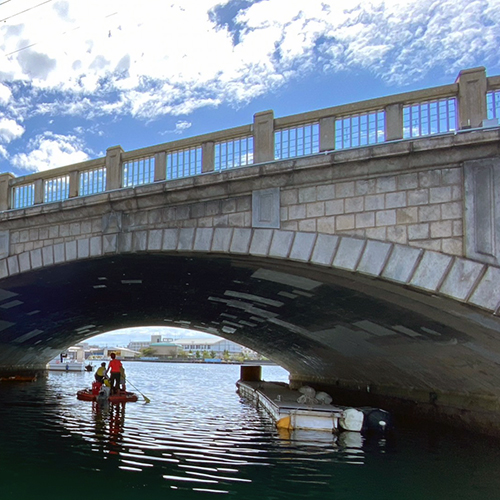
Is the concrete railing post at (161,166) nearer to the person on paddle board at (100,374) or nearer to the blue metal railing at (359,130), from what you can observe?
the blue metal railing at (359,130)

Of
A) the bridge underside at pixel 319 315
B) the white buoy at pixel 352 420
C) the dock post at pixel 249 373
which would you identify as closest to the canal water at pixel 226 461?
the white buoy at pixel 352 420

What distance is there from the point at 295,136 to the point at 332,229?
9.29 ft

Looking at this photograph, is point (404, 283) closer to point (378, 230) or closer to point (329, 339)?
point (378, 230)

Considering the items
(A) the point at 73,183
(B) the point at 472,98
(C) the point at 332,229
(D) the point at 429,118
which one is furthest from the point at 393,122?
(A) the point at 73,183

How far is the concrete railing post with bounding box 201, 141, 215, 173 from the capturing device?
15.0m

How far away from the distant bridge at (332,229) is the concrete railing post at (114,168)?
0.04 meters

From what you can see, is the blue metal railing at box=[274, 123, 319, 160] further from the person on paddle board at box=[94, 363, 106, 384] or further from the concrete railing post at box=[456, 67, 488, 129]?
the person on paddle board at box=[94, 363, 106, 384]

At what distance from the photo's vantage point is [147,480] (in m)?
10.8

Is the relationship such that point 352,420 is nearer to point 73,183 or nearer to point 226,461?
point 226,461

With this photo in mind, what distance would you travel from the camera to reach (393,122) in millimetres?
12727

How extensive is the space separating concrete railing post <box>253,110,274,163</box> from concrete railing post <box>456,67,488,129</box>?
14.6 ft

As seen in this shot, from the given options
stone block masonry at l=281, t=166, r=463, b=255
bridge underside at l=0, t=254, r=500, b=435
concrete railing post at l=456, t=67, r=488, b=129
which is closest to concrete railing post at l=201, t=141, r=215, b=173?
bridge underside at l=0, t=254, r=500, b=435

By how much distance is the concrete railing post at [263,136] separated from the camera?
14.1m

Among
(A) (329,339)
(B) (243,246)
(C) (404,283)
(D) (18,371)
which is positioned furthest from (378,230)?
(D) (18,371)
